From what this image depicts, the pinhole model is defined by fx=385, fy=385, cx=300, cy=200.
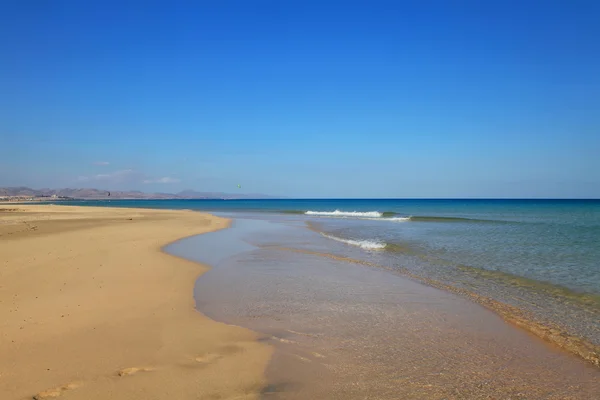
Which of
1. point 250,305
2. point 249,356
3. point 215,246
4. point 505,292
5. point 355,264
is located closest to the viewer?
point 249,356

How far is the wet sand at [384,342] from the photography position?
4875 mm

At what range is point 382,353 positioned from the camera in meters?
5.96

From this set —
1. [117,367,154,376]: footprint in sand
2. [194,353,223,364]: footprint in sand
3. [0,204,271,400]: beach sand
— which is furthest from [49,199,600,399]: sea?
[117,367,154,376]: footprint in sand

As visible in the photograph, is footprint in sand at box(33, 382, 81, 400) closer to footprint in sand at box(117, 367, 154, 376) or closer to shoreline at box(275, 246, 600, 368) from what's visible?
footprint in sand at box(117, 367, 154, 376)

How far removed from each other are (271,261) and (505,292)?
26.1 feet

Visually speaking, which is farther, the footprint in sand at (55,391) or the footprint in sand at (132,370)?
the footprint in sand at (132,370)

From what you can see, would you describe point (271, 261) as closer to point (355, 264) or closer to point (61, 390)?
point (355, 264)

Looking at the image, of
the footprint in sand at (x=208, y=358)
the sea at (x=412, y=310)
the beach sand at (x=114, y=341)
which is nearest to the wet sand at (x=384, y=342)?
the sea at (x=412, y=310)

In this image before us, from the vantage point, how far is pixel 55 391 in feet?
14.5

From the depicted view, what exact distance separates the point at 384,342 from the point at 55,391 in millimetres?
4702

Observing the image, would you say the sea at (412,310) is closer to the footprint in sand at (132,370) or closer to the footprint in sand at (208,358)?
the footprint in sand at (208,358)

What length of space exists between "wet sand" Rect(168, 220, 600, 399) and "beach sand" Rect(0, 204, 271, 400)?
0.56m

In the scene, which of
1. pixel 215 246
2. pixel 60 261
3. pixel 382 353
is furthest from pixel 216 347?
pixel 215 246

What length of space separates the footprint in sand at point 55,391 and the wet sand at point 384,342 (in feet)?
7.71
